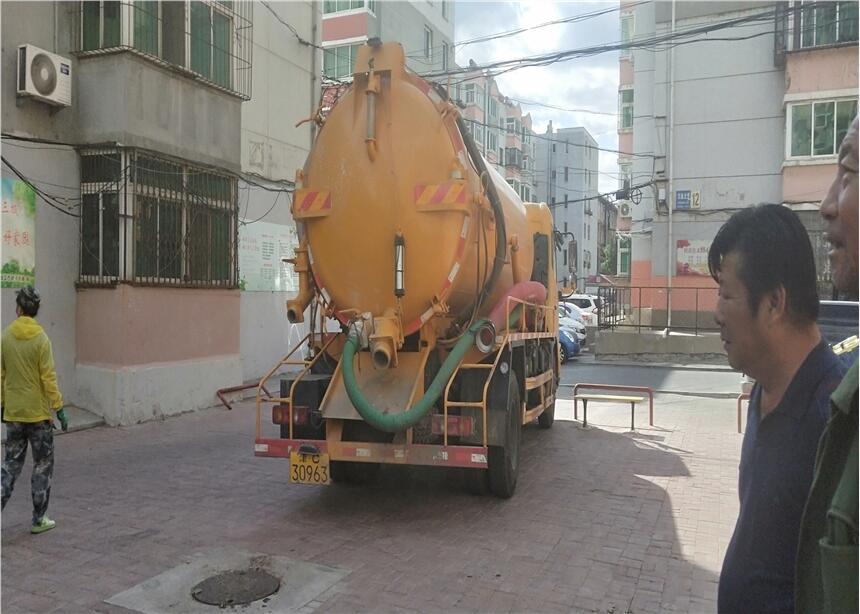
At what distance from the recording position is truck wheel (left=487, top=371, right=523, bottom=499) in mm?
5953

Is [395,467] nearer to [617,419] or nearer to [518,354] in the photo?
[518,354]

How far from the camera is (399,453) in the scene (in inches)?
217

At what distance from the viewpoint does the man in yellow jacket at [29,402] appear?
5164 mm

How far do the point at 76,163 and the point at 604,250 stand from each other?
6149 centimetres

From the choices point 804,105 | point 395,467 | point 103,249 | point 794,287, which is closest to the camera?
point 794,287

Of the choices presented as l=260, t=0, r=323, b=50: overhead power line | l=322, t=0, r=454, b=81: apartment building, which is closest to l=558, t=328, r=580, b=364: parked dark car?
l=260, t=0, r=323, b=50: overhead power line

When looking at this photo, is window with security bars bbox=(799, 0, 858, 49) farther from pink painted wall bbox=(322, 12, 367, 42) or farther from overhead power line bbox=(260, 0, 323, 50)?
pink painted wall bbox=(322, 12, 367, 42)

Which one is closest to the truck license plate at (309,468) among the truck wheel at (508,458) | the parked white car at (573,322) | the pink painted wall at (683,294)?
the truck wheel at (508,458)

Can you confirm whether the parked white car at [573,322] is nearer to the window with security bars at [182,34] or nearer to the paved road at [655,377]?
the paved road at [655,377]

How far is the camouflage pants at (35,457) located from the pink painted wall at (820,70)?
20.2 meters

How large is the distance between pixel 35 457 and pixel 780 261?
531 centimetres

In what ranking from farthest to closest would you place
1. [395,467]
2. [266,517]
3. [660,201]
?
[660,201], [395,467], [266,517]

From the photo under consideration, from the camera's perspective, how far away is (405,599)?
4102 mm

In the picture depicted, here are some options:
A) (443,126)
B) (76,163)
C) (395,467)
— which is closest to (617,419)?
(395,467)
